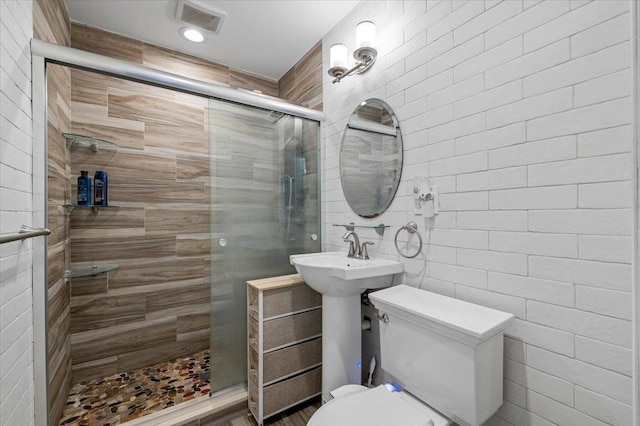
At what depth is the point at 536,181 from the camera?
1012 millimetres

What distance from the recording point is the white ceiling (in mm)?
1830

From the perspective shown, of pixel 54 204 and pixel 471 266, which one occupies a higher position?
pixel 54 204

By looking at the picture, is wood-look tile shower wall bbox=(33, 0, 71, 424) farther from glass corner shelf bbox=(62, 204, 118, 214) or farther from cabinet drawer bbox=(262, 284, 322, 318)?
cabinet drawer bbox=(262, 284, 322, 318)

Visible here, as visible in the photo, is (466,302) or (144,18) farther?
(144,18)

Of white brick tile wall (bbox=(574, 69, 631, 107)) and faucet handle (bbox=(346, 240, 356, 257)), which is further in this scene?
faucet handle (bbox=(346, 240, 356, 257))

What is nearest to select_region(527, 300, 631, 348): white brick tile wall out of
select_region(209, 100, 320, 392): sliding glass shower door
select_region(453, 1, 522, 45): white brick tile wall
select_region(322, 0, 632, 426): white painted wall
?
select_region(322, 0, 632, 426): white painted wall

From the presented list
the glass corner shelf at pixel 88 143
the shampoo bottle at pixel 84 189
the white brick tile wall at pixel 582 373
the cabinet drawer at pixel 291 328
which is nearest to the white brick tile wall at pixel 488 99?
the white brick tile wall at pixel 582 373

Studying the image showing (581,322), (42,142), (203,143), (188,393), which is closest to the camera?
(581,322)

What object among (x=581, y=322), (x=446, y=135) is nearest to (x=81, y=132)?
(x=446, y=135)

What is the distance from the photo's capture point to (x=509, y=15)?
1091 millimetres

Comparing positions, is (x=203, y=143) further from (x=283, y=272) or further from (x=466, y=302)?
(x=466, y=302)

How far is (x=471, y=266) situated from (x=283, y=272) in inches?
47.6

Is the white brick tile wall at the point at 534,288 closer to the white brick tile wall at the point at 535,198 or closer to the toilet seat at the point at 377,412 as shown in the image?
the white brick tile wall at the point at 535,198

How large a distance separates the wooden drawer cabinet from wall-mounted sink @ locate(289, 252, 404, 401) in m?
0.23
